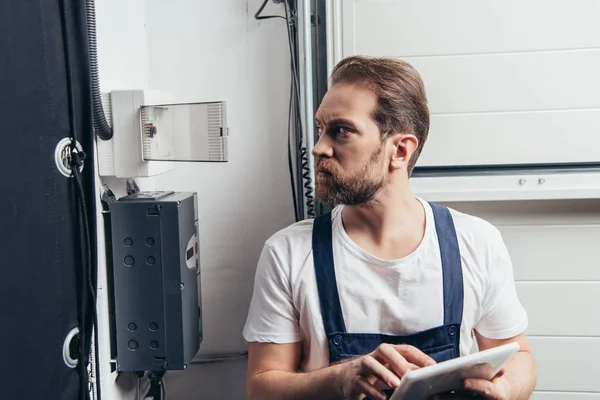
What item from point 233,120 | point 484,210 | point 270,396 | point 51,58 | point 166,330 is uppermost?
point 51,58

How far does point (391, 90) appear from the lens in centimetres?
142

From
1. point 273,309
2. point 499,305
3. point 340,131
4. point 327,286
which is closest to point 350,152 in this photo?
point 340,131

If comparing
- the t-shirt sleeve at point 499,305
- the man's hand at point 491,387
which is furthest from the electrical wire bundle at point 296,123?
the man's hand at point 491,387

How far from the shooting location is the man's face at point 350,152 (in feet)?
4.52

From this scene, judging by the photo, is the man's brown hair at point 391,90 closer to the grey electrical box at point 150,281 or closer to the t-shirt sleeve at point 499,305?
the t-shirt sleeve at point 499,305

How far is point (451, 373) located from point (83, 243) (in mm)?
848

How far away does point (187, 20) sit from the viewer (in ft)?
6.11

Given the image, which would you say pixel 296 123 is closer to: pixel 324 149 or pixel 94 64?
pixel 324 149

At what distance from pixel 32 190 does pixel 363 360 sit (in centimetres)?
76

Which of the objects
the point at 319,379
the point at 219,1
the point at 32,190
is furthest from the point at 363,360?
the point at 219,1

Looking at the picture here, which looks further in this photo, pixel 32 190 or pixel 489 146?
pixel 489 146

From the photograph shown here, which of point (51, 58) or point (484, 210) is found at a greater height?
point (51, 58)

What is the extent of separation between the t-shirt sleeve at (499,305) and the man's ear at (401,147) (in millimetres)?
319

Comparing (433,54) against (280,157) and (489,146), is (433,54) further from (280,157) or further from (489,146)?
(280,157)
